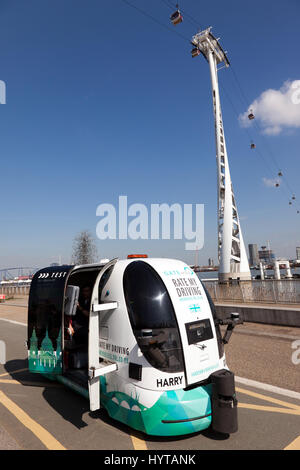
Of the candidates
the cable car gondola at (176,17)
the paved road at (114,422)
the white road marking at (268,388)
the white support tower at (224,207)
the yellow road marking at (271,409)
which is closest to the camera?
the paved road at (114,422)

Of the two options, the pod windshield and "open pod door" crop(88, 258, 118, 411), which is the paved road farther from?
the pod windshield

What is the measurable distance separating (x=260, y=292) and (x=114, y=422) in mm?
11192

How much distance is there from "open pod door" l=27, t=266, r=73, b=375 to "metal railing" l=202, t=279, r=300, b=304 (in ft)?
34.2

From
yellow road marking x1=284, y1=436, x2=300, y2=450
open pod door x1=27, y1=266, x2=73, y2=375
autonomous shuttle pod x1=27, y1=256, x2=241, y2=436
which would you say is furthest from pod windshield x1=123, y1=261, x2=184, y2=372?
open pod door x1=27, y1=266, x2=73, y2=375

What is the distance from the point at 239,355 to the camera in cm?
738

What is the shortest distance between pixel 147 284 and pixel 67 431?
2.27 meters

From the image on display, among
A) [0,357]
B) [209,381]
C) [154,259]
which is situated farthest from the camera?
[0,357]

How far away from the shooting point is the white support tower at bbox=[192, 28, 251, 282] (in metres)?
31.4

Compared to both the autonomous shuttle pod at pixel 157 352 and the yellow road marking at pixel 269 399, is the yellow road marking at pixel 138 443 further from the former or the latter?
the yellow road marking at pixel 269 399

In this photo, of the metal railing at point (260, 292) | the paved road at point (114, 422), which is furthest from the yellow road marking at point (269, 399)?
the metal railing at point (260, 292)

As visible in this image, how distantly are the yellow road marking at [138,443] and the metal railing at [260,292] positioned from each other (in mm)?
10767

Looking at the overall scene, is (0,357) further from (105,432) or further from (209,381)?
(209,381)

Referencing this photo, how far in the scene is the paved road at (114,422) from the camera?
11.6ft
